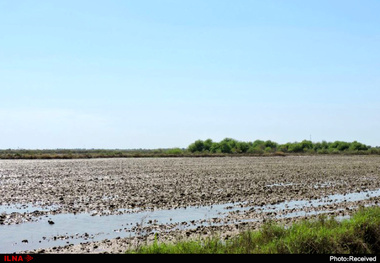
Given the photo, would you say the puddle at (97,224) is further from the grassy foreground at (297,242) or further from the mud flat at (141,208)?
the grassy foreground at (297,242)

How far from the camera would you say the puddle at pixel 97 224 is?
11875 millimetres

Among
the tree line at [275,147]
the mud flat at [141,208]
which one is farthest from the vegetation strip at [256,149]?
the mud flat at [141,208]

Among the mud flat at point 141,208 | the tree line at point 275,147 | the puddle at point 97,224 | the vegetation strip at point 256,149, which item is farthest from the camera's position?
the tree line at point 275,147

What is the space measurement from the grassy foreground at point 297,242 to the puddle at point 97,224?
159 cm

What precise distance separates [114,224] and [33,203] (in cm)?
672

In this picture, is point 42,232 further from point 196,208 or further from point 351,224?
point 351,224

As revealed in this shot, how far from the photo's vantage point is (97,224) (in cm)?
1421

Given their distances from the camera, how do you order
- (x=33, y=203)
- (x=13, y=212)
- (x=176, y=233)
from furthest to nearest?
(x=33, y=203), (x=13, y=212), (x=176, y=233)

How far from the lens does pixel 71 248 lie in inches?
426

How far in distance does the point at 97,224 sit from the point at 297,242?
7.27 metres
